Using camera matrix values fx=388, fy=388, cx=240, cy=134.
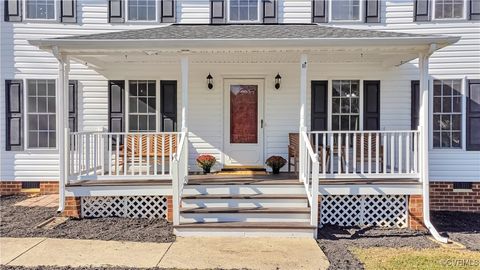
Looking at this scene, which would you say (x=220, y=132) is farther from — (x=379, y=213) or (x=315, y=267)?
(x=315, y=267)

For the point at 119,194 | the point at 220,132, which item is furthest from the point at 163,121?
the point at 119,194

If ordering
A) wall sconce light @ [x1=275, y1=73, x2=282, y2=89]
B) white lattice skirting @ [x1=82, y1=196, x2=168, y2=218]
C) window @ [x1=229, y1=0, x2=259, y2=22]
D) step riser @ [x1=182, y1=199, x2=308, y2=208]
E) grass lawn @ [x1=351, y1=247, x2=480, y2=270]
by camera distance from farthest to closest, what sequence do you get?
1. window @ [x1=229, y1=0, x2=259, y2=22]
2. wall sconce light @ [x1=275, y1=73, x2=282, y2=89]
3. white lattice skirting @ [x1=82, y1=196, x2=168, y2=218]
4. step riser @ [x1=182, y1=199, x2=308, y2=208]
5. grass lawn @ [x1=351, y1=247, x2=480, y2=270]

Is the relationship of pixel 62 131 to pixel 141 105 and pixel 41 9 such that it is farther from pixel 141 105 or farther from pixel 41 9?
pixel 41 9

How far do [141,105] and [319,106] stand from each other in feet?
13.3

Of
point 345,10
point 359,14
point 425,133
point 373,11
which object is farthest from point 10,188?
point 373,11

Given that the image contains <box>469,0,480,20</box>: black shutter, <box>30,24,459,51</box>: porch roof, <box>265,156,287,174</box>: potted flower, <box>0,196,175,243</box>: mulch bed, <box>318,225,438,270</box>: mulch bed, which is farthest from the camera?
<box>469,0,480,20</box>: black shutter

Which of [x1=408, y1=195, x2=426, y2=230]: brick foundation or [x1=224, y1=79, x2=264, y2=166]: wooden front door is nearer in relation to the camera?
[x1=408, y1=195, x2=426, y2=230]: brick foundation

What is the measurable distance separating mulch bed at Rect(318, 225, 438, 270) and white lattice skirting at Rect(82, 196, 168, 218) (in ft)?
9.44

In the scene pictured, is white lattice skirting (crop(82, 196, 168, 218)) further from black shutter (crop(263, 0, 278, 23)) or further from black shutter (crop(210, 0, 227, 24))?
black shutter (crop(263, 0, 278, 23))

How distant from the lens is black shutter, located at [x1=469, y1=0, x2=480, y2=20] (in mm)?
8555

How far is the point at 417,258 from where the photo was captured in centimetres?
504

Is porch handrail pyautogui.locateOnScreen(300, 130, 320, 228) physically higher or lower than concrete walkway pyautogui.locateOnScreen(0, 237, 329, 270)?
higher

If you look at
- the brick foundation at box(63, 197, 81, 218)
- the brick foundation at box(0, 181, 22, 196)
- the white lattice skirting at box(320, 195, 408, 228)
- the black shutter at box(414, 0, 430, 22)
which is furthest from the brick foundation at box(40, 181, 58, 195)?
the black shutter at box(414, 0, 430, 22)

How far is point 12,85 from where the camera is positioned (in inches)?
344
